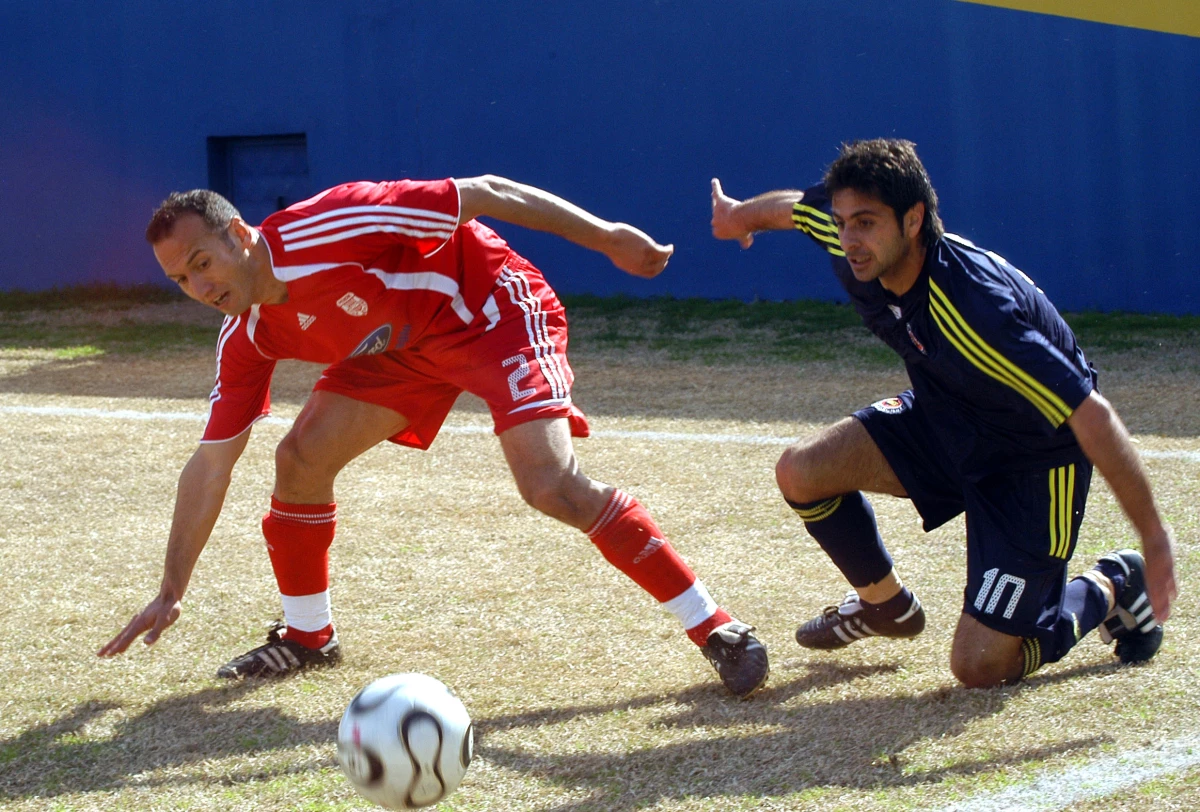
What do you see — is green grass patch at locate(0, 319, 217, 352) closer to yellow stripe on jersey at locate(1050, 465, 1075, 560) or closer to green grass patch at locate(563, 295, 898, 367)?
green grass patch at locate(563, 295, 898, 367)

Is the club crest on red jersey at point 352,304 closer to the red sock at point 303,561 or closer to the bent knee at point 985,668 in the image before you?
the red sock at point 303,561

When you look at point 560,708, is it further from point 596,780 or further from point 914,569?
point 914,569

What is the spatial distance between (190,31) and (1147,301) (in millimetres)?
10750

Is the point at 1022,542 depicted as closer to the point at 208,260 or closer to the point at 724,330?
the point at 208,260

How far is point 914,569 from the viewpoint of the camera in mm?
4953

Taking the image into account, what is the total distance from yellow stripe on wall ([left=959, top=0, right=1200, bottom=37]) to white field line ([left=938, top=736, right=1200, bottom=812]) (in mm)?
9493

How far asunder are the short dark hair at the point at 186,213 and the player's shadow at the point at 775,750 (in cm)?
Result: 163

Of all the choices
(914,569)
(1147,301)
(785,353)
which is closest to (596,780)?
(914,569)

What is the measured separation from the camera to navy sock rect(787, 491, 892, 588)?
3953 millimetres

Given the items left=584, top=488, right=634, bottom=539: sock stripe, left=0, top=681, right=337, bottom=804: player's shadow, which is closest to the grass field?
left=0, top=681, right=337, bottom=804: player's shadow

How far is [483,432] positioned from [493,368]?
12.8ft

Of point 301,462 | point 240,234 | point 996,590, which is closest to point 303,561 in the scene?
point 301,462

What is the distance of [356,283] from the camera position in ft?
12.6

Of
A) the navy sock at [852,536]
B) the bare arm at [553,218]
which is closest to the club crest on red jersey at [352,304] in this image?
the bare arm at [553,218]
